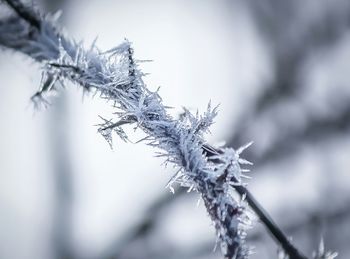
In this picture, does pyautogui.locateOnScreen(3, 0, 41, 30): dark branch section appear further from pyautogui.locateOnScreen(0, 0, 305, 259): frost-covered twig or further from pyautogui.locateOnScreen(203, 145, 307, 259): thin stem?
pyautogui.locateOnScreen(203, 145, 307, 259): thin stem

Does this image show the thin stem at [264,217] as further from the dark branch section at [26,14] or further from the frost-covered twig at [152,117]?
the dark branch section at [26,14]

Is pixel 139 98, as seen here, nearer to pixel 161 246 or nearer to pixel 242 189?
pixel 242 189

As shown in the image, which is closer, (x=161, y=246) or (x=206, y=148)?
(x=206, y=148)

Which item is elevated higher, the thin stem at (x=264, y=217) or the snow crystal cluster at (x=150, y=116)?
the snow crystal cluster at (x=150, y=116)

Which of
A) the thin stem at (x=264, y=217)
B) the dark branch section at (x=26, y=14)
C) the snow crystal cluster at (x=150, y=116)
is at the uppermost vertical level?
the dark branch section at (x=26, y=14)

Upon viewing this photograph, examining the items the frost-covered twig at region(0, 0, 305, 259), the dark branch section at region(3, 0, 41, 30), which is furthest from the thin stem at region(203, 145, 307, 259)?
the dark branch section at region(3, 0, 41, 30)

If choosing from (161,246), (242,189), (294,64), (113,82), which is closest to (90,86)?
(113,82)

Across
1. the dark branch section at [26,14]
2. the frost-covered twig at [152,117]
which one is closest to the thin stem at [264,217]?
the frost-covered twig at [152,117]

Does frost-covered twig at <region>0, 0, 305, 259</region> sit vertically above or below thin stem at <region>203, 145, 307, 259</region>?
above
